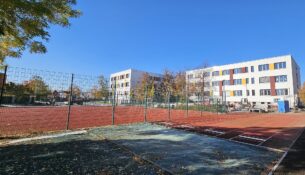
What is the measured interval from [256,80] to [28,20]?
55002 mm

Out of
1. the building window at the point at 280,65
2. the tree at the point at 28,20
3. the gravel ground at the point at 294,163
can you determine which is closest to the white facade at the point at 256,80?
the building window at the point at 280,65

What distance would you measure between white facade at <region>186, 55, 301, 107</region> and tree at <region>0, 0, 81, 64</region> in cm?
3710

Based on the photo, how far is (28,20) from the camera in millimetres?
6414

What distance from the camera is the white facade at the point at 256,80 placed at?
4559 centimetres

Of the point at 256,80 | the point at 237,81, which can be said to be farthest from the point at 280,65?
the point at 237,81

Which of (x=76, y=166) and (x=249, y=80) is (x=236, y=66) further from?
(x=76, y=166)

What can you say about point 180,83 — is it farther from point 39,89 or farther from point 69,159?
point 69,159

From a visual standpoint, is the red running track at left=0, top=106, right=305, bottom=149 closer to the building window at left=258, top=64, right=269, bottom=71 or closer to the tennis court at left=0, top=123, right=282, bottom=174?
the tennis court at left=0, top=123, right=282, bottom=174

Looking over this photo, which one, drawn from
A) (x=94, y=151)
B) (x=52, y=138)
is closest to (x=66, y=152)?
(x=94, y=151)

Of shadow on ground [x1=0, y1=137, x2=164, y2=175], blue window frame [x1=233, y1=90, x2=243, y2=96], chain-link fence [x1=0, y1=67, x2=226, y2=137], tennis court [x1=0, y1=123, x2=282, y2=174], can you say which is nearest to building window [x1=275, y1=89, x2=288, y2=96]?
blue window frame [x1=233, y1=90, x2=243, y2=96]

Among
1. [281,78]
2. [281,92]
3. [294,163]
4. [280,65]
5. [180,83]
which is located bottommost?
[294,163]

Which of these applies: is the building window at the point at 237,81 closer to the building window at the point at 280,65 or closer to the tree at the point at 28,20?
the building window at the point at 280,65

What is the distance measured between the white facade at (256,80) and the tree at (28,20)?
37101mm

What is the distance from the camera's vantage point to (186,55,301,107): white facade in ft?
150
